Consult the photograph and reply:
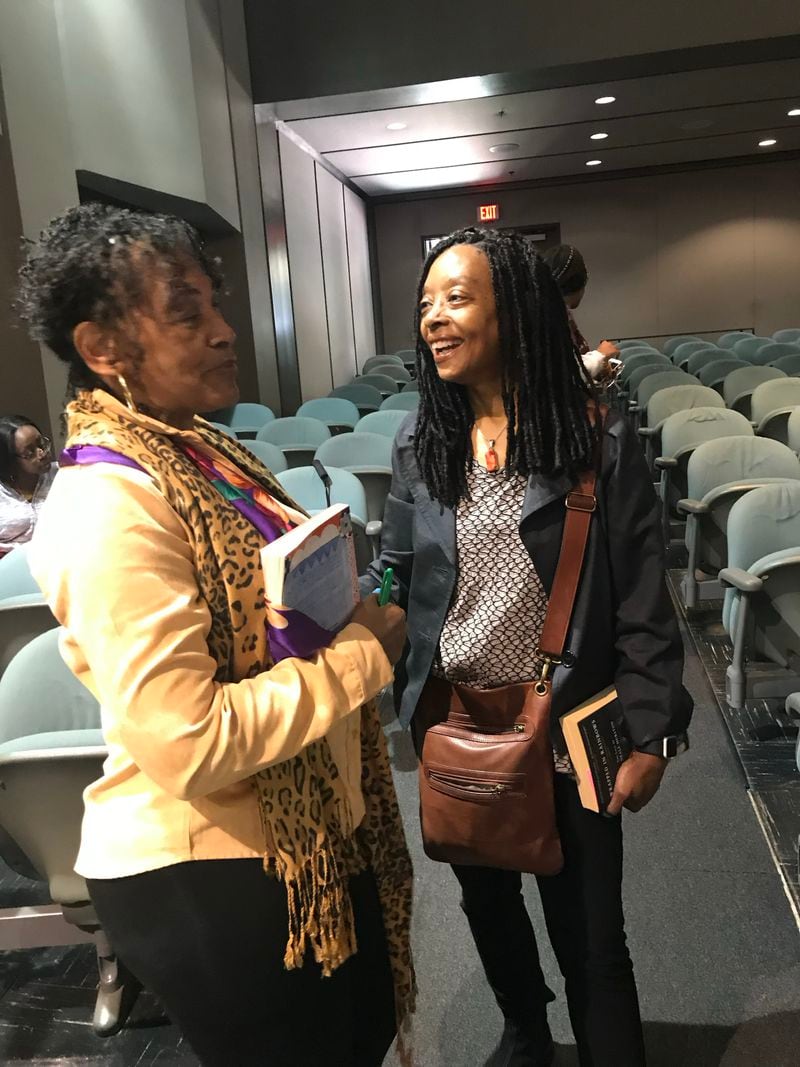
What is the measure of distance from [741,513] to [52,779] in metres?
2.38

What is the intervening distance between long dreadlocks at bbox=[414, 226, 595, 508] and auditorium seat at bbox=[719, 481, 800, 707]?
5.09 ft

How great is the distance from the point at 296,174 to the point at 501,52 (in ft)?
9.89

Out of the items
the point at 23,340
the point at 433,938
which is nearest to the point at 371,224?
the point at 23,340

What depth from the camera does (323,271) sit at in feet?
35.0

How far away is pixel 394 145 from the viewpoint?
397 inches

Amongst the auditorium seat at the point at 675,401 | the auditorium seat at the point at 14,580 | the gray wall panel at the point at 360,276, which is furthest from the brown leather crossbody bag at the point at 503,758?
the gray wall panel at the point at 360,276

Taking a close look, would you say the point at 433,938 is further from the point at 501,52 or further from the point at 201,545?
the point at 501,52

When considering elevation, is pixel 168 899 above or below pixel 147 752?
below

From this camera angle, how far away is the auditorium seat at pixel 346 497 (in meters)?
3.37

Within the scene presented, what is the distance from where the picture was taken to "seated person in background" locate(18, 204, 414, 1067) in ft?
2.57

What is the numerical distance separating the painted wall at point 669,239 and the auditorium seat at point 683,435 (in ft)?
29.3

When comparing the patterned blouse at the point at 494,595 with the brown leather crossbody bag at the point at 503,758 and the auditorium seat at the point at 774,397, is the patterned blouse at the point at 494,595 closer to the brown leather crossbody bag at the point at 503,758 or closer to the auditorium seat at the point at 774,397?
the brown leather crossbody bag at the point at 503,758

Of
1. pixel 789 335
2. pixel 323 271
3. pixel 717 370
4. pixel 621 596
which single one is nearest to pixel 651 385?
pixel 717 370

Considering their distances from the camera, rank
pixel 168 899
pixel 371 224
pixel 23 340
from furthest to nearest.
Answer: pixel 371 224 < pixel 23 340 < pixel 168 899
